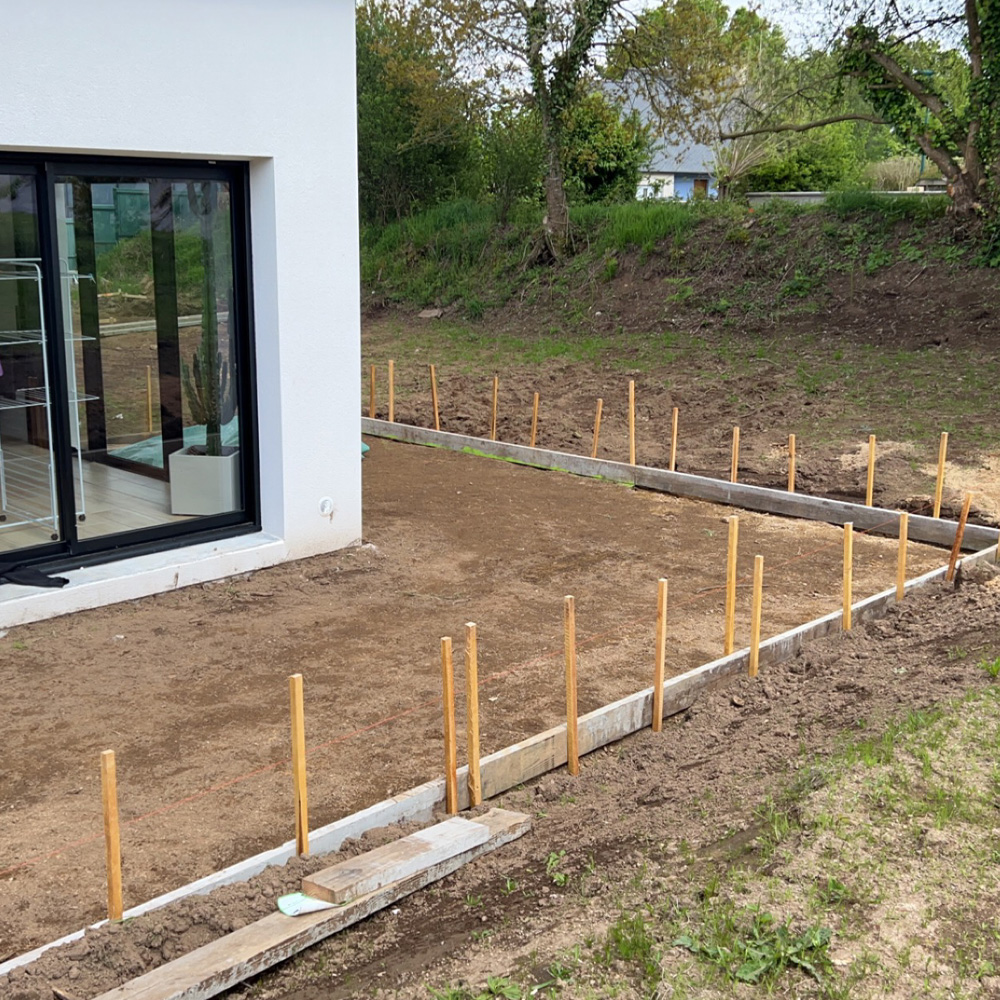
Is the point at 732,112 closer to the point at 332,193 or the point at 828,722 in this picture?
the point at 332,193

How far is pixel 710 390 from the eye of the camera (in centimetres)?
1598

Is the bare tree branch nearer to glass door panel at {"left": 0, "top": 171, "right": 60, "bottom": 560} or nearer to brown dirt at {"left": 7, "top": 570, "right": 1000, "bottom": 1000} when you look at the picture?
brown dirt at {"left": 7, "top": 570, "right": 1000, "bottom": 1000}

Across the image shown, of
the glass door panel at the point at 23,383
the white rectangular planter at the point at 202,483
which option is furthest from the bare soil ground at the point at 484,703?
the glass door panel at the point at 23,383

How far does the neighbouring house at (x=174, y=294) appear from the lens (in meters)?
7.53

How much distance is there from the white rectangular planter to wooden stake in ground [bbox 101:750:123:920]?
16.6 feet

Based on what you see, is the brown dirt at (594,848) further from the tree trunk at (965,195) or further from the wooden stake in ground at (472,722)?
the tree trunk at (965,195)

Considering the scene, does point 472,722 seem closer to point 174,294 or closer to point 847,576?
point 847,576

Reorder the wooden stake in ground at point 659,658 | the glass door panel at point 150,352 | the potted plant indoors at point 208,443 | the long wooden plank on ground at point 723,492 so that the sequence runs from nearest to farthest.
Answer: the wooden stake in ground at point 659,658, the glass door panel at point 150,352, the potted plant indoors at point 208,443, the long wooden plank on ground at point 723,492

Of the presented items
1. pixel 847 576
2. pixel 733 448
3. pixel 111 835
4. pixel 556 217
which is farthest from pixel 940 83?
pixel 111 835

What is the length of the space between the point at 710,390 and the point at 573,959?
12836mm

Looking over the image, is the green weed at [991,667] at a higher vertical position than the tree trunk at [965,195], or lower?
lower

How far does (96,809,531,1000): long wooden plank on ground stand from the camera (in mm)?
3645

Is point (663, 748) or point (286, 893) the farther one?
point (663, 748)

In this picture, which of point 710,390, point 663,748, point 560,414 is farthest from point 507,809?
point 710,390
